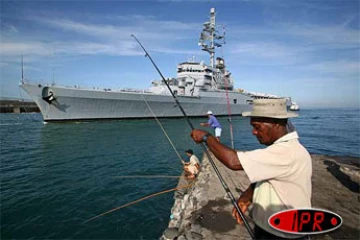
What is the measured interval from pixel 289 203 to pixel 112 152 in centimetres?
1270

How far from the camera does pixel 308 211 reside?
4.82ft

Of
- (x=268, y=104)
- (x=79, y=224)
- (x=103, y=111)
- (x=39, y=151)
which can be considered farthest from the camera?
(x=103, y=111)

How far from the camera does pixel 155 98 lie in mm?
28156

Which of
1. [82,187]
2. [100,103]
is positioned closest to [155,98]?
[100,103]

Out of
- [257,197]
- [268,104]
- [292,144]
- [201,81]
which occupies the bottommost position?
[257,197]

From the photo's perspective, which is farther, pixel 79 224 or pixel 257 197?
pixel 79 224

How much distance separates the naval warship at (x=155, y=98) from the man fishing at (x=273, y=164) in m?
15.1

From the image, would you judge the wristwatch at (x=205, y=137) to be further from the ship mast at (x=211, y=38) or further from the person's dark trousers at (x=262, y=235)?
the ship mast at (x=211, y=38)

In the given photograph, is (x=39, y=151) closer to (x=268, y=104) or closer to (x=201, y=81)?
(x=268, y=104)

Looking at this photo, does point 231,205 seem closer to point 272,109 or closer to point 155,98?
point 272,109

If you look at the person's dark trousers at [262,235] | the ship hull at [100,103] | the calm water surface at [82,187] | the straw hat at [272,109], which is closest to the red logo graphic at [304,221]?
the person's dark trousers at [262,235]

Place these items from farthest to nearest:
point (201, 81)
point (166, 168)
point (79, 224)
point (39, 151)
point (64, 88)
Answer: point (201, 81) < point (64, 88) < point (39, 151) < point (166, 168) < point (79, 224)

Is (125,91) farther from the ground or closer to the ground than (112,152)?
farther from the ground

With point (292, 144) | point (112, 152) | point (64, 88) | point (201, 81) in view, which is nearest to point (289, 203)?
point (292, 144)
